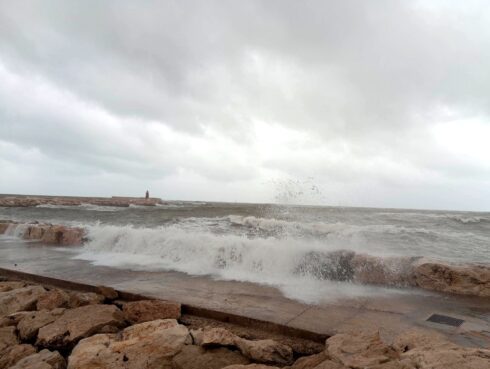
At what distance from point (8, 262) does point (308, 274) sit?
608 centimetres

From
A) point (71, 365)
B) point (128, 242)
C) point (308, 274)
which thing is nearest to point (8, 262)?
point (128, 242)

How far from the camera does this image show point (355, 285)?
5.37 m

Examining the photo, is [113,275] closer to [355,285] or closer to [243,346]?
[243,346]

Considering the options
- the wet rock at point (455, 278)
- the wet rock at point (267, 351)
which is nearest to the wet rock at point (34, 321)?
the wet rock at point (267, 351)

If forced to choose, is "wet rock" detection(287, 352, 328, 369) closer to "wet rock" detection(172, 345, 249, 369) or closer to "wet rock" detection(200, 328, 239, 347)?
"wet rock" detection(172, 345, 249, 369)

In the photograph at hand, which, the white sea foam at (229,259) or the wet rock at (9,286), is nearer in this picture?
the wet rock at (9,286)

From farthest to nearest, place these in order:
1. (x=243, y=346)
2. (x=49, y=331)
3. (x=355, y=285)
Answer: (x=355, y=285) < (x=49, y=331) < (x=243, y=346)

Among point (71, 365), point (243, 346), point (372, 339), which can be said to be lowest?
point (71, 365)

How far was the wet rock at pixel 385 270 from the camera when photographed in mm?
5547

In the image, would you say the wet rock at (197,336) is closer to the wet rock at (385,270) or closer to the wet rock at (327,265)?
the wet rock at (327,265)

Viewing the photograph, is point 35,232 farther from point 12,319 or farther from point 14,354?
point 14,354

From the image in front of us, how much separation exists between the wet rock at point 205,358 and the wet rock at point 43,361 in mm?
1060

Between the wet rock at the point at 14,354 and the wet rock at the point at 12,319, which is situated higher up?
the wet rock at the point at 12,319

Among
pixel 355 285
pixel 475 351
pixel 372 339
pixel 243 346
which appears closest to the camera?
pixel 475 351
